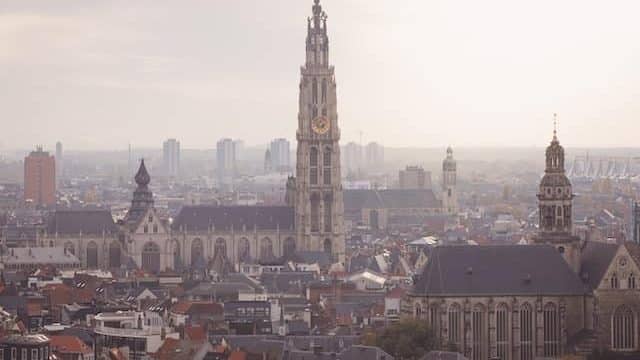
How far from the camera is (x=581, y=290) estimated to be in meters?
104

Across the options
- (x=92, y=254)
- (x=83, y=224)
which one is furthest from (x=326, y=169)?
(x=83, y=224)

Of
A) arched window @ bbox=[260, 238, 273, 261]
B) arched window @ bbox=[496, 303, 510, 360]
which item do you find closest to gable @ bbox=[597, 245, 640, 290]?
arched window @ bbox=[496, 303, 510, 360]

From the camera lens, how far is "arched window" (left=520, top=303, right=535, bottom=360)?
10256 centimetres

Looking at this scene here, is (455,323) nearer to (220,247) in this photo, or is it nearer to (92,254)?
(220,247)

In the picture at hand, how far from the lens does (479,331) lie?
102438 mm

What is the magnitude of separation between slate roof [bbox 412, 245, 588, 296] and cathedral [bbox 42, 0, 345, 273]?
163 feet

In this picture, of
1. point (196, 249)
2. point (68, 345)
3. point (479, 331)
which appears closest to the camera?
point (68, 345)

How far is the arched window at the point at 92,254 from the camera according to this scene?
164 meters

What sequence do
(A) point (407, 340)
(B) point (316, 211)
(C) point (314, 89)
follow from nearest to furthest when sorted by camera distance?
(A) point (407, 340), (C) point (314, 89), (B) point (316, 211)

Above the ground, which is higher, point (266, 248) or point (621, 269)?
point (621, 269)

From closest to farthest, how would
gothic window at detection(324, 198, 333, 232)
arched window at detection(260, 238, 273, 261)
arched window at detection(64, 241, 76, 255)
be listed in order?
gothic window at detection(324, 198, 333, 232), arched window at detection(260, 238, 273, 261), arched window at detection(64, 241, 76, 255)

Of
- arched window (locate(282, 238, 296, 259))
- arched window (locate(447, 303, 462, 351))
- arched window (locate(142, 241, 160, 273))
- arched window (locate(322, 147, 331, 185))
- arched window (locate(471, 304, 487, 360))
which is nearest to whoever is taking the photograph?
arched window (locate(447, 303, 462, 351))

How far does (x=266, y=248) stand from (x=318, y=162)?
8.22m

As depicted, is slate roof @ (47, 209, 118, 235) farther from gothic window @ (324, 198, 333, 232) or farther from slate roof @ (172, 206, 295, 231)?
gothic window @ (324, 198, 333, 232)
